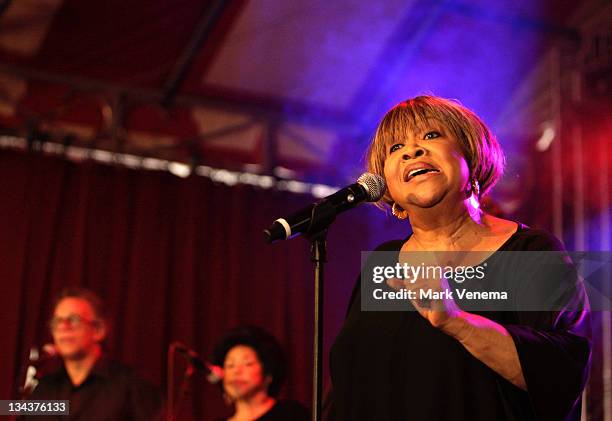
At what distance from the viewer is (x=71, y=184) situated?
4.92 metres

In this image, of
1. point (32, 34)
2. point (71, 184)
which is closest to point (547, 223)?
point (71, 184)

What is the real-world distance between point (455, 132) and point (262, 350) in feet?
8.94

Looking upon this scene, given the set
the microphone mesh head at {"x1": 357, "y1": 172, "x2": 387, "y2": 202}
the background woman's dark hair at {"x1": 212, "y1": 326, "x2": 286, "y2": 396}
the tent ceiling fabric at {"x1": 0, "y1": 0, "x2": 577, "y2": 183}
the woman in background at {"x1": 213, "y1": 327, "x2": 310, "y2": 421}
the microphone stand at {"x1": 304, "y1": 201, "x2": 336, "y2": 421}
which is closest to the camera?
the microphone stand at {"x1": 304, "y1": 201, "x2": 336, "y2": 421}

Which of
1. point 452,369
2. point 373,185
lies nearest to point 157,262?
point 373,185

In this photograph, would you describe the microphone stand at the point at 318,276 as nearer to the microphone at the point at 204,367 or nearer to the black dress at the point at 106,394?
the microphone at the point at 204,367

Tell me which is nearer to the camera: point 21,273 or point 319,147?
point 21,273

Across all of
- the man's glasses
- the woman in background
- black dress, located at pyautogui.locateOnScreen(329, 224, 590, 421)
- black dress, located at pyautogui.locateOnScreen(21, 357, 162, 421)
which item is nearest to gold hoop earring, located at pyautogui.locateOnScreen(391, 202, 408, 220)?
black dress, located at pyautogui.locateOnScreen(329, 224, 590, 421)

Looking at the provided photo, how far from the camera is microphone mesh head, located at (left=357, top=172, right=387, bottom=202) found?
1.57m

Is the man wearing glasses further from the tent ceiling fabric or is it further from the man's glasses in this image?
the tent ceiling fabric

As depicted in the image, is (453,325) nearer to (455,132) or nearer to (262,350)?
(455,132)

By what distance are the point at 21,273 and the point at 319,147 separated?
2.24 m

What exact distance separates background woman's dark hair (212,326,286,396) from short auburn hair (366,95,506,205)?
8.31 feet

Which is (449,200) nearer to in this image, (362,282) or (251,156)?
(362,282)

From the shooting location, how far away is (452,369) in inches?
55.6
